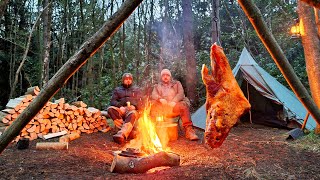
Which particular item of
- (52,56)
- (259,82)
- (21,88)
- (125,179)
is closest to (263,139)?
(259,82)

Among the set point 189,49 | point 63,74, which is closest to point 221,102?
point 63,74

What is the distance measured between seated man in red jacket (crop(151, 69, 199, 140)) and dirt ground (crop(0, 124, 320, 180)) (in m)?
0.54

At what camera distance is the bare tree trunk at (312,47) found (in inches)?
219

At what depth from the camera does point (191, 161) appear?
4.07 metres

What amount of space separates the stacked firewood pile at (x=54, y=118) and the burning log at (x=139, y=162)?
2.92m

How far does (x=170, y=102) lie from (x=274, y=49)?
484cm

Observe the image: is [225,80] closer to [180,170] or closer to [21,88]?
[180,170]

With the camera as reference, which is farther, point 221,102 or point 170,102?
point 170,102

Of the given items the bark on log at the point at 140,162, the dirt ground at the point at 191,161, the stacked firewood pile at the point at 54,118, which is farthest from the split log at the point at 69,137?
the bark on log at the point at 140,162

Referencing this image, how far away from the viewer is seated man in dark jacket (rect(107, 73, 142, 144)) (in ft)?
19.0

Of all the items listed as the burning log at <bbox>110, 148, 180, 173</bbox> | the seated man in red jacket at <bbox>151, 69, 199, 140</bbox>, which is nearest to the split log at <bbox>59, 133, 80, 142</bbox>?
the seated man in red jacket at <bbox>151, 69, 199, 140</bbox>

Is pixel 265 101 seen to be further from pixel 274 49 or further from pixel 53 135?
pixel 274 49

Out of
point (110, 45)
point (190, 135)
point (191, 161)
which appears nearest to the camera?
point (191, 161)

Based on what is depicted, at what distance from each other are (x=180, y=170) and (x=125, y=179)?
69cm
